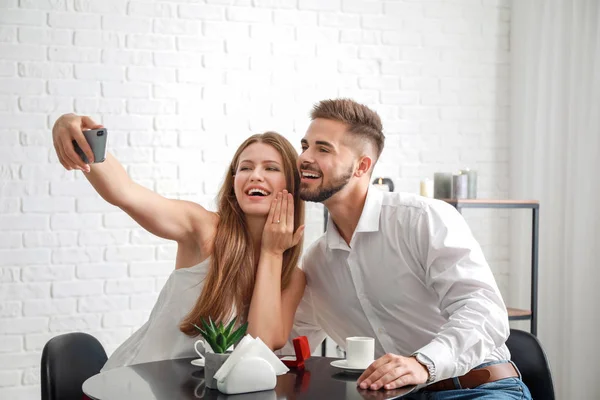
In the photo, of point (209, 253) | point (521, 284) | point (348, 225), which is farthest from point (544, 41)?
point (209, 253)

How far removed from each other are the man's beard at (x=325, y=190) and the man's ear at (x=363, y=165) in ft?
0.20

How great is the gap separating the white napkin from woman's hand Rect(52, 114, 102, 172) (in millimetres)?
615

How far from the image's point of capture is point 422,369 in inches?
76.3

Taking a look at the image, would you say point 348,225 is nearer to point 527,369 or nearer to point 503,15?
point 527,369

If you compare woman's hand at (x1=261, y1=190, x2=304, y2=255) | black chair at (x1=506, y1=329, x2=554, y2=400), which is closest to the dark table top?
woman's hand at (x1=261, y1=190, x2=304, y2=255)

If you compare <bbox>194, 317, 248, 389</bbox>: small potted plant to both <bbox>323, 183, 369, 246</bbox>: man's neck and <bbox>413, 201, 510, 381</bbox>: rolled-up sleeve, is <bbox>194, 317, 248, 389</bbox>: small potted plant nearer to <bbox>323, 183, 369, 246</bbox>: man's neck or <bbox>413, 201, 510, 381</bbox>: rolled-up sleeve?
<bbox>413, 201, 510, 381</bbox>: rolled-up sleeve

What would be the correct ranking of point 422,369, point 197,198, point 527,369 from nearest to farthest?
point 422,369 → point 527,369 → point 197,198

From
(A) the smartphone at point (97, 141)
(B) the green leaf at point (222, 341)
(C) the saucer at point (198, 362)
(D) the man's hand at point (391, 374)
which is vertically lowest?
(C) the saucer at point (198, 362)

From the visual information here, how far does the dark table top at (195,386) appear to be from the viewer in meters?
1.77

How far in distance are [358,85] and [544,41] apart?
3.54ft

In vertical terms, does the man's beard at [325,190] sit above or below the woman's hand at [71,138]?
below

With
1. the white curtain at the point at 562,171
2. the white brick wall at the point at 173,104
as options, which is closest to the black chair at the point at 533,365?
the white curtain at the point at 562,171

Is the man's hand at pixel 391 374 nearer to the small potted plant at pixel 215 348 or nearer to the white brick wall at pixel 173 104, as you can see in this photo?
the small potted plant at pixel 215 348

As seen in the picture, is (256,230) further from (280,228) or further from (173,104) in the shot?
(173,104)
